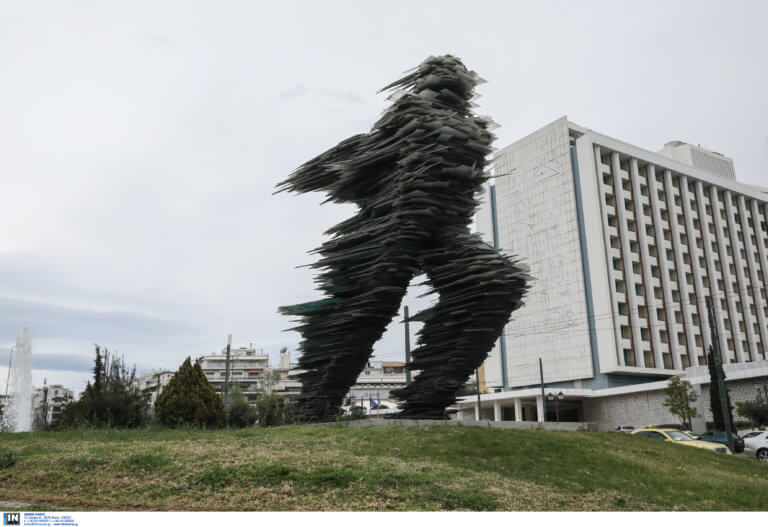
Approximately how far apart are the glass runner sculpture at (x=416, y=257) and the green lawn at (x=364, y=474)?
7.99 feet

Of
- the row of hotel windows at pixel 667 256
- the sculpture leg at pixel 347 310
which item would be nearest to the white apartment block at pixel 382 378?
the row of hotel windows at pixel 667 256

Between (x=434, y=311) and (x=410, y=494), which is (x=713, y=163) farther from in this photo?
(x=410, y=494)

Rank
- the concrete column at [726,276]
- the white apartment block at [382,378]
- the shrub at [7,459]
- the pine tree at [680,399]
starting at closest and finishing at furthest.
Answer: the shrub at [7,459] → the pine tree at [680,399] → the concrete column at [726,276] → the white apartment block at [382,378]

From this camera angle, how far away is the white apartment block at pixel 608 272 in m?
52.4

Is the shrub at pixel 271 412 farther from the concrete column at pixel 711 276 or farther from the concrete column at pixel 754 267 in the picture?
the concrete column at pixel 754 267

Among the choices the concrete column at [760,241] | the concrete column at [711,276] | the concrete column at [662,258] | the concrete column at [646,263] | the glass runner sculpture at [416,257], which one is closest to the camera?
the glass runner sculpture at [416,257]

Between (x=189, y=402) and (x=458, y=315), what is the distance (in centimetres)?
744

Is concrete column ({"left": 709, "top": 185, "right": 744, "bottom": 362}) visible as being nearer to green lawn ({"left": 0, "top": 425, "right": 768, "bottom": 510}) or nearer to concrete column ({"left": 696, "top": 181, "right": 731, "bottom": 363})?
concrete column ({"left": 696, "top": 181, "right": 731, "bottom": 363})

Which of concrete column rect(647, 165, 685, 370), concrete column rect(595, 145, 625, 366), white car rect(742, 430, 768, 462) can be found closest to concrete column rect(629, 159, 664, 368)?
concrete column rect(647, 165, 685, 370)

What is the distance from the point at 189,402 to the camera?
16.5 meters

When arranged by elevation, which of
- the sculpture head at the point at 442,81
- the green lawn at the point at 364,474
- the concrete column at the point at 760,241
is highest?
the concrete column at the point at 760,241

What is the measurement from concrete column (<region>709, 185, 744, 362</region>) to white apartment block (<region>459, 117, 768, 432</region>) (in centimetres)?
14

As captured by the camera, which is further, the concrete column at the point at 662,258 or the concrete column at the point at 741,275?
the concrete column at the point at 741,275

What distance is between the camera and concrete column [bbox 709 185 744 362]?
60000 millimetres
